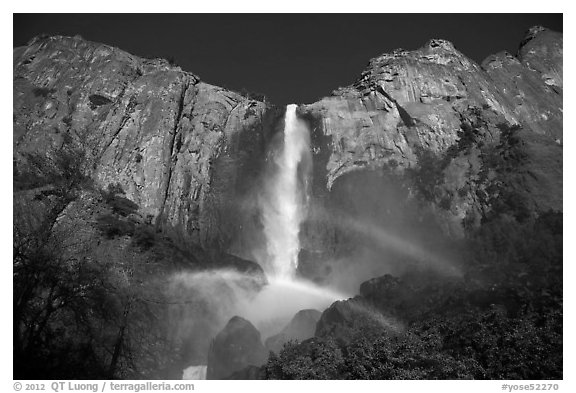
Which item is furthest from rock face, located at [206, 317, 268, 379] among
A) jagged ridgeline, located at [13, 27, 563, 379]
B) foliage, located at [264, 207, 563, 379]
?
foliage, located at [264, 207, 563, 379]

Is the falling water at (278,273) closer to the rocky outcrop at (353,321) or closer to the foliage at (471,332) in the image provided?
the rocky outcrop at (353,321)

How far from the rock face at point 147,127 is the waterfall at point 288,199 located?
9.50 feet

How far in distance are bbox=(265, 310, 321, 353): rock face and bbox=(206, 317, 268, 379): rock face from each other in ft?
5.10

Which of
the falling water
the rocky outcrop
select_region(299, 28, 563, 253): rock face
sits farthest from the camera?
select_region(299, 28, 563, 253): rock face

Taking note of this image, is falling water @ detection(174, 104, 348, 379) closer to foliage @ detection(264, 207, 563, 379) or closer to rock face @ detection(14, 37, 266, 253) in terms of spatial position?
rock face @ detection(14, 37, 266, 253)

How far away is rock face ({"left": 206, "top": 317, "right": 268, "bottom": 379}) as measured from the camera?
2888 centimetres

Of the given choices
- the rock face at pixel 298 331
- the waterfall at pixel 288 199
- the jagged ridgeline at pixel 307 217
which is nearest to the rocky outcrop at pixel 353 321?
the jagged ridgeline at pixel 307 217

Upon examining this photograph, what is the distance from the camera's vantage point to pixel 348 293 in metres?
42.3

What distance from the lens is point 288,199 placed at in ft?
162

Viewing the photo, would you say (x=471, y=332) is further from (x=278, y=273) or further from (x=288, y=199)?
Result: (x=288, y=199)

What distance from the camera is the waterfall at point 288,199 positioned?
4591cm

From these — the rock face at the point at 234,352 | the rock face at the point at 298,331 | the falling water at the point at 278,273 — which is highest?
the falling water at the point at 278,273

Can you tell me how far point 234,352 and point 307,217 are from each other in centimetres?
2082

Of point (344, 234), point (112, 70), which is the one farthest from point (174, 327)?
point (112, 70)
